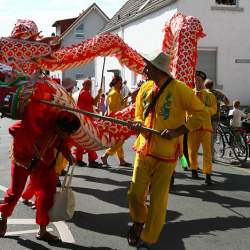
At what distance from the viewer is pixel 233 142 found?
11.3m

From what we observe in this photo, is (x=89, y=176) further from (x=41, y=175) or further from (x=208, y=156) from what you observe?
(x=41, y=175)

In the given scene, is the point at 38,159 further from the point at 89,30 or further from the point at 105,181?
the point at 89,30

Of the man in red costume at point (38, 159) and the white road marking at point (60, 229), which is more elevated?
the man in red costume at point (38, 159)

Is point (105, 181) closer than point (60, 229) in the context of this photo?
No

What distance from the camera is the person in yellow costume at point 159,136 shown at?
4922 millimetres

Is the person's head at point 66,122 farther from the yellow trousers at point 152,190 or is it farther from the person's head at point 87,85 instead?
the person's head at point 87,85

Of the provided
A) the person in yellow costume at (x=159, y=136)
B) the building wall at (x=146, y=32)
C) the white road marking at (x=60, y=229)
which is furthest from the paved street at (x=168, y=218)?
the building wall at (x=146, y=32)

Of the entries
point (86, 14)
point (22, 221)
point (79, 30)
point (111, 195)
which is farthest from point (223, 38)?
point (79, 30)

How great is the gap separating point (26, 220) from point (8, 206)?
1.02 m

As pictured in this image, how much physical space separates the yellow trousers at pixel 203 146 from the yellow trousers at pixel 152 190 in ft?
11.7

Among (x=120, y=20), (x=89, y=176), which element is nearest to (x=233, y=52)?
(x=120, y=20)

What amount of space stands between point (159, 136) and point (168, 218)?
1.87 m

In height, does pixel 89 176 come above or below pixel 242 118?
below

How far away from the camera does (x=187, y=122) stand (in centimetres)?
492
